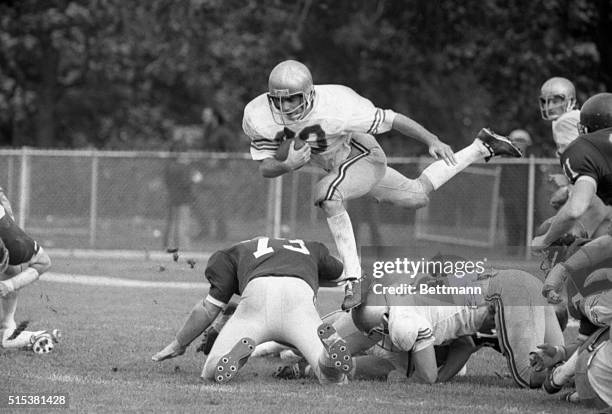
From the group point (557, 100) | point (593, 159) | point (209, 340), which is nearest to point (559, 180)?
point (557, 100)

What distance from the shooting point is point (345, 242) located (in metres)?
7.68

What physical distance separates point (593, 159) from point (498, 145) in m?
2.09

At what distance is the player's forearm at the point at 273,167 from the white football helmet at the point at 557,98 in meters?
3.34

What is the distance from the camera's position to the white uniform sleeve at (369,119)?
745 centimetres

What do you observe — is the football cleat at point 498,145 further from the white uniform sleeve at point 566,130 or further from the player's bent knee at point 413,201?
the white uniform sleeve at point 566,130

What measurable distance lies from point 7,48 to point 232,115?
204 inches

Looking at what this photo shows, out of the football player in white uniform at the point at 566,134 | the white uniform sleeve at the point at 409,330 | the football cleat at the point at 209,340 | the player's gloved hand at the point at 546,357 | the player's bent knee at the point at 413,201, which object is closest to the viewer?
the player's gloved hand at the point at 546,357

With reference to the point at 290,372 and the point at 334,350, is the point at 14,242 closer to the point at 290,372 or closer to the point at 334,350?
the point at 290,372

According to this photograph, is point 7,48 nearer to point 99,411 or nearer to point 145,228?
point 145,228

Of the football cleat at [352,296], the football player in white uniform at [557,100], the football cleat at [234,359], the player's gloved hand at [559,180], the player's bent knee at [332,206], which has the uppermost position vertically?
the football player in white uniform at [557,100]

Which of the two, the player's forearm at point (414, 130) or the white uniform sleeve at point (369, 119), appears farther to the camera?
the white uniform sleeve at point (369, 119)

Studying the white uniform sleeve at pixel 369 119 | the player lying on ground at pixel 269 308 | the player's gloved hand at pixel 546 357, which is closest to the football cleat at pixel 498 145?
the white uniform sleeve at pixel 369 119

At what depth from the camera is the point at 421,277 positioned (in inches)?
280

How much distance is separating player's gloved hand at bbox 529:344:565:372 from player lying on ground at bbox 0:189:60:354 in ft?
10.8
